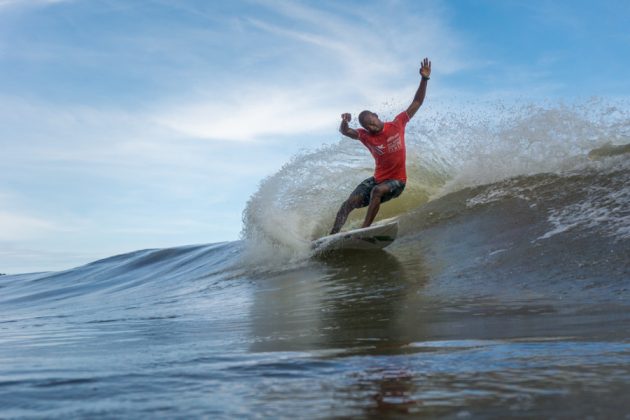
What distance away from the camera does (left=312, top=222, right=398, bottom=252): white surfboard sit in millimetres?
7449

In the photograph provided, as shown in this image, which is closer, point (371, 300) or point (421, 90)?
point (371, 300)

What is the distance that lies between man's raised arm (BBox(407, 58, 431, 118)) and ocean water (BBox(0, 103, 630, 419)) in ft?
4.46

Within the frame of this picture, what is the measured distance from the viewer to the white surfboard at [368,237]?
745 cm

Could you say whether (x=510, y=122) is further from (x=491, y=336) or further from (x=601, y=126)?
(x=491, y=336)

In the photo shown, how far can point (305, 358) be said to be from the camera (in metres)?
2.11

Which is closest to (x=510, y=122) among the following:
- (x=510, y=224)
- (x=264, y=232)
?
(x=510, y=224)

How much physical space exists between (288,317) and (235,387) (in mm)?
2413

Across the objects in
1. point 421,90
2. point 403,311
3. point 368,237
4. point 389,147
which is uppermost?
point 421,90

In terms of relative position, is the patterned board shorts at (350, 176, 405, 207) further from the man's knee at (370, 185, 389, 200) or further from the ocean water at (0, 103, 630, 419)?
the ocean water at (0, 103, 630, 419)

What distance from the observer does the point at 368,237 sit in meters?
7.48

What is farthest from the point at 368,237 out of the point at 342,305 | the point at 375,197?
the point at 342,305

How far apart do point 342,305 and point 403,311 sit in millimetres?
777

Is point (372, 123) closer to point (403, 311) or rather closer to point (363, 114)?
point (363, 114)

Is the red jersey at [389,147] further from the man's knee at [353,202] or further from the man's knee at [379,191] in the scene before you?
the man's knee at [353,202]
